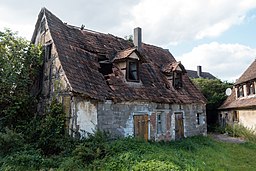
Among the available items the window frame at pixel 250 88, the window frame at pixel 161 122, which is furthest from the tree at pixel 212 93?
the window frame at pixel 161 122

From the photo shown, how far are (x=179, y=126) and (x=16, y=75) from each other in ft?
34.6

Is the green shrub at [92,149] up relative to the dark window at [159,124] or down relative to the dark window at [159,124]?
down

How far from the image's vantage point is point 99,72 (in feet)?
44.4

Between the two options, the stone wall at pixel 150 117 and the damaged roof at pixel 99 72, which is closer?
the damaged roof at pixel 99 72

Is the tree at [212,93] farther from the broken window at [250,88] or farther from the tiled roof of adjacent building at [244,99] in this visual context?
the broken window at [250,88]

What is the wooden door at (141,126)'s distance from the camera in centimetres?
1362

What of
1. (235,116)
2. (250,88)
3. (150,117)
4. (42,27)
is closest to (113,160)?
(150,117)

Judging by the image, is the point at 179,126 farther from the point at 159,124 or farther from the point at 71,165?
the point at 71,165

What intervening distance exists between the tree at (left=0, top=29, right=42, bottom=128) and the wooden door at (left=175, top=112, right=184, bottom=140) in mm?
9107

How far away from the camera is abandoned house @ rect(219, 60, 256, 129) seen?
20609 millimetres

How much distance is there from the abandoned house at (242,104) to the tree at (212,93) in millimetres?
931

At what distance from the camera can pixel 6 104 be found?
12258 millimetres

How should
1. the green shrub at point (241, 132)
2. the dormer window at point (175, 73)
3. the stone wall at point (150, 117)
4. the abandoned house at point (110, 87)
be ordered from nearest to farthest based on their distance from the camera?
1. the abandoned house at point (110, 87)
2. the stone wall at point (150, 117)
3. the dormer window at point (175, 73)
4. the green shrub at point (241, 132)

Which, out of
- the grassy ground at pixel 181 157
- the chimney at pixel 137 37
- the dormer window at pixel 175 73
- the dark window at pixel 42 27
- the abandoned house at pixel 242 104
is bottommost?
the grassy ground at pixel 181 157
